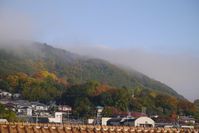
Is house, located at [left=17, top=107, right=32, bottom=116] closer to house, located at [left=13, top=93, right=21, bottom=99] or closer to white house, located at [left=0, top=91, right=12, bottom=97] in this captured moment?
house, located at [left=13, top=93, right=21, bottom=99]

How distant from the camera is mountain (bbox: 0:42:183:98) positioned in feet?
465

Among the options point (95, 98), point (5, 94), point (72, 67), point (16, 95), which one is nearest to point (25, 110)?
point (95, 98)

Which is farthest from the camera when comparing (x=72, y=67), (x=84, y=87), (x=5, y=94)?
(x=72, y=67)

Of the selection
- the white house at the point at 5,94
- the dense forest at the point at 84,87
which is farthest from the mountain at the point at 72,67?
the white house at the point at 5,94

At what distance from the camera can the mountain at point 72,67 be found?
465 ft

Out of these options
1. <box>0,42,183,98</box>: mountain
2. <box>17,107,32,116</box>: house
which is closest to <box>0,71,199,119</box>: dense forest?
<box>17,107,32,116</box>: house

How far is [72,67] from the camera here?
15888cm

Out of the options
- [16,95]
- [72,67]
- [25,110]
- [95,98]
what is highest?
[72,67]

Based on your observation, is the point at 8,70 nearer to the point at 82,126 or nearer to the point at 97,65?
the point at 97,65

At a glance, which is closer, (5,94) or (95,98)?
(95,98)

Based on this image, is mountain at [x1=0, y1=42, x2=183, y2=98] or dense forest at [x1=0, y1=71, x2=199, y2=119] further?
mountain at [x1=0, y1=42, x2=183, y2=98]

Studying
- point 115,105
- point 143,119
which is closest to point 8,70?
point 115,105

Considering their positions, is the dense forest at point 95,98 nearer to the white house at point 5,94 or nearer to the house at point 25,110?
the white house at point 5,94

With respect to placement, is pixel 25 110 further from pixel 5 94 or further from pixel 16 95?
pixel 5 94
